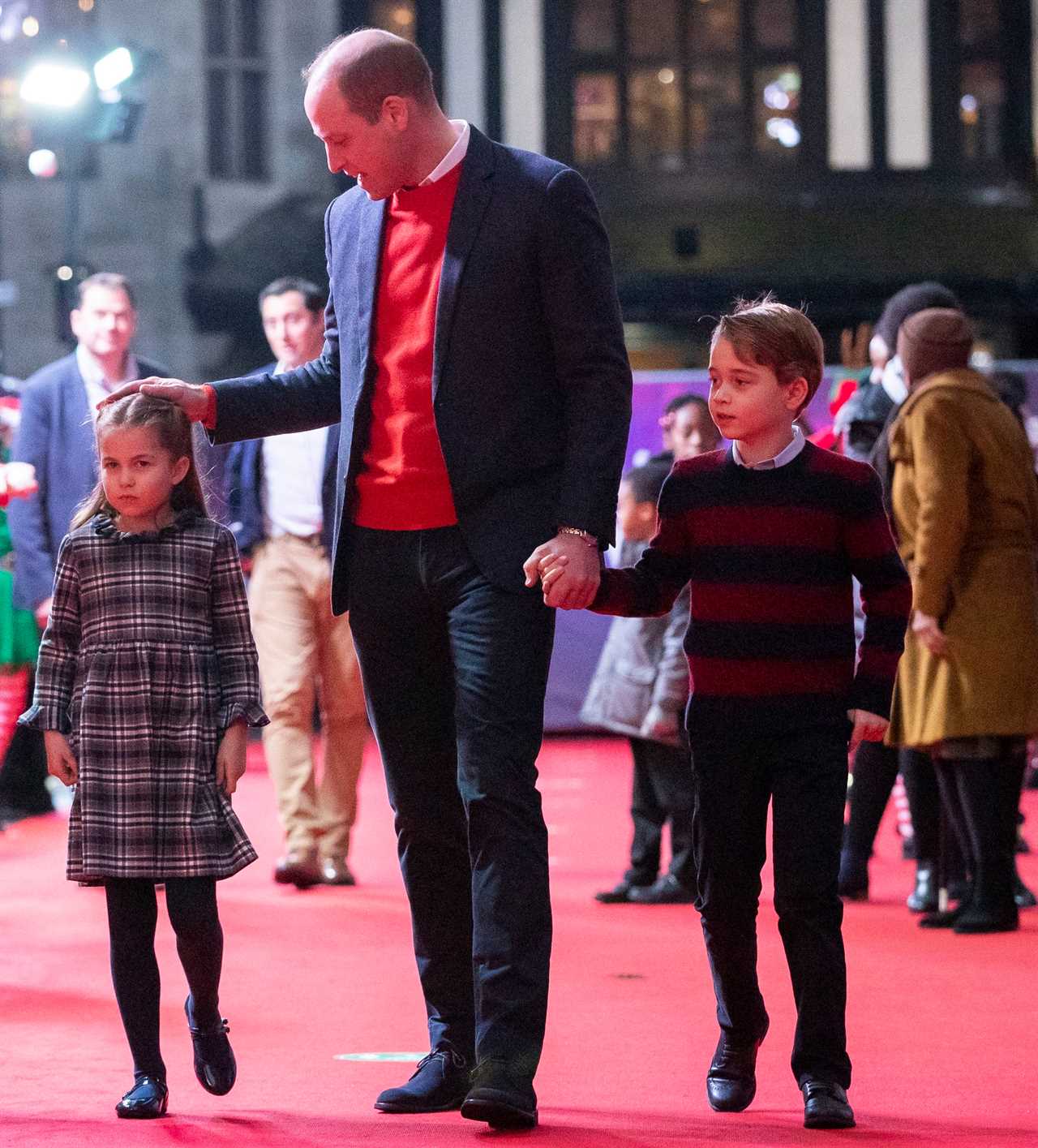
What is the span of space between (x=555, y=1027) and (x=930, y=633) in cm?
189

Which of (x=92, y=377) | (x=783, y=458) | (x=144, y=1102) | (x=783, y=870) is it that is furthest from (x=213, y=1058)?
(x=92, y=377)

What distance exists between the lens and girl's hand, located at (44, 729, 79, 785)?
146 inches

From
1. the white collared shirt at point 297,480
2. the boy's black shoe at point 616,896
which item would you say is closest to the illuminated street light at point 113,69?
the white collared shirt at point 297,480

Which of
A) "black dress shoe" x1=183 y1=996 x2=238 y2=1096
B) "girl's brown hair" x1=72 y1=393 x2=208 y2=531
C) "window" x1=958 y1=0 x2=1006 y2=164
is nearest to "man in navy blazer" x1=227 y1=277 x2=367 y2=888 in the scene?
"girl's brown hair" x1=72 y1=393 x2=208 y2=531

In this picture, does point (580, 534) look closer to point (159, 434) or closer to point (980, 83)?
point (159, 434)

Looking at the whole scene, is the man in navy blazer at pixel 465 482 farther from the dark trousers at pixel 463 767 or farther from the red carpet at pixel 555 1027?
the red carpet at pixel 555 1027

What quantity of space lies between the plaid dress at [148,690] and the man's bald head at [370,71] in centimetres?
83

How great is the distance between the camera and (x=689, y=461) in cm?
370

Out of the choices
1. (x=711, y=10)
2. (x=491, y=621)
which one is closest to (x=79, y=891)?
(x=491, y=621)

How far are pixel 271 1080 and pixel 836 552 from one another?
57.2 inches

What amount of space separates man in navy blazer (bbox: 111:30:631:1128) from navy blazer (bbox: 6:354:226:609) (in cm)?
317

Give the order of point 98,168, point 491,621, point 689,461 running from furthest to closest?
point 98,168 → point 689,461 → point 491,621

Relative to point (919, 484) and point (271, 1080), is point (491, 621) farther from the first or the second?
point (919, 484)

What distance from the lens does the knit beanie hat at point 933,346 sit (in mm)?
5812
